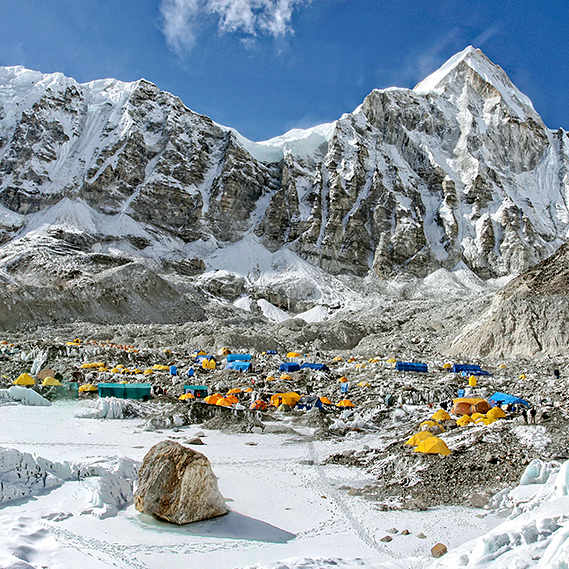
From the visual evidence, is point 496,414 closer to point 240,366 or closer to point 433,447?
point 433,447

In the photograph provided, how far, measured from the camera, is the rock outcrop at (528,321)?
97.1ft

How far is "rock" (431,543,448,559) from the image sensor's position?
612cm

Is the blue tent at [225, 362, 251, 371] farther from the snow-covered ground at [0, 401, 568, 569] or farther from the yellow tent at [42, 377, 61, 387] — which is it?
the snow-covered ground at [0, 401, 568, 569]

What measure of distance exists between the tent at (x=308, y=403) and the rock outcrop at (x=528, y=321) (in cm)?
1776

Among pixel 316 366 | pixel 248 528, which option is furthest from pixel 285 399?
pixel 248 528

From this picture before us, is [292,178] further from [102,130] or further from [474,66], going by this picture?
[474,66]

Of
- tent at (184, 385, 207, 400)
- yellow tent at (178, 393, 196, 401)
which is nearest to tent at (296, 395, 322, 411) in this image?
tent at (184, 385, 207, 400)

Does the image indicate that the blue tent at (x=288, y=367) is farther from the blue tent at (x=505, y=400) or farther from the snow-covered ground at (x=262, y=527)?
the snow-covered ground at (x=262, y=527)

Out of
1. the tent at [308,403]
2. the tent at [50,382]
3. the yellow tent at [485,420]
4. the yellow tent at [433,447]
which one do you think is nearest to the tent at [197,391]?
the tent at [308,403]

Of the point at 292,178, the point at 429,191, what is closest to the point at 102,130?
the point at 292,178

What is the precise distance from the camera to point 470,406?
47.8 ft

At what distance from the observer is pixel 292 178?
309 feet

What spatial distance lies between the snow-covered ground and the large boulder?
175 millimetres

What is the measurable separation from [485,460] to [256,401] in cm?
1033
